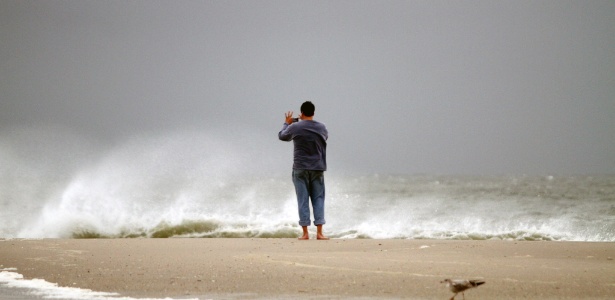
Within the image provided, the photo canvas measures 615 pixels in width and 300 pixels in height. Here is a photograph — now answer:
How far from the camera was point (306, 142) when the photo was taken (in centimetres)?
778

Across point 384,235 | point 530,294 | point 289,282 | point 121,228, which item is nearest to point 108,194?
point 121,228

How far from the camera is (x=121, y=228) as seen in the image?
10266 millimetres

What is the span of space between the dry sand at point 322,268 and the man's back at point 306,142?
977mm

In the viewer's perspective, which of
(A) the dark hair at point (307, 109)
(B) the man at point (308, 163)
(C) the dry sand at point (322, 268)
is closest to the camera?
(C) the dry sand at point (322, 268)

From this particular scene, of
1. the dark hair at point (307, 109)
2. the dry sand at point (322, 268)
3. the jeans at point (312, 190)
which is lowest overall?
→ the dry sand at point (322, 268)

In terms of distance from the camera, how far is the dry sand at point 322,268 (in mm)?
4172

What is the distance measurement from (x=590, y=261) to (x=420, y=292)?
Result: 204 centimetres

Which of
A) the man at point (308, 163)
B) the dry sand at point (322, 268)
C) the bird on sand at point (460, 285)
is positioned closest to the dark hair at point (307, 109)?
the man at point (308, 163)

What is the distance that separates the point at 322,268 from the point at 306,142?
2.88 metres

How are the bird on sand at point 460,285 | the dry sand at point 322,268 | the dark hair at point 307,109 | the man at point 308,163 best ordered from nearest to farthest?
the bird on sand at point 460,285
the dry sand at point 322,268
the man at point 308,163
the dark hair at point 307,109

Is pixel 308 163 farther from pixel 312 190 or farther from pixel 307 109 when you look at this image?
pixel 307 109

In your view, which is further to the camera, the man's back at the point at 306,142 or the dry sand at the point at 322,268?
the man's back at the point at 306,142

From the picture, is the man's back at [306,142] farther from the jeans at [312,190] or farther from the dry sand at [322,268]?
the dry sand at [322,268]

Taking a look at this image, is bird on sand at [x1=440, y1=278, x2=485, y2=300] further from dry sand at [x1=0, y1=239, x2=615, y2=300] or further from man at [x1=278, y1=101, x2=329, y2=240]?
man at [x1=278, y1=101, x2=329, y2=240]
